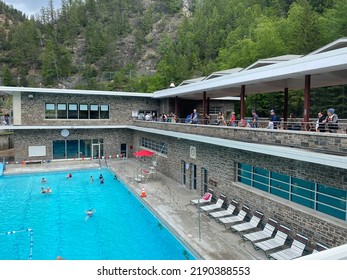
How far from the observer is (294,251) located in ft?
32.0

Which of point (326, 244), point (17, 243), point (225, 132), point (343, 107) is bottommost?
point (17, 243)

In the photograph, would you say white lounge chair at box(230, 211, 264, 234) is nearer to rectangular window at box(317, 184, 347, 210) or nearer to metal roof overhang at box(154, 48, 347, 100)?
rectangular window at box(317, 184, 347, 210)

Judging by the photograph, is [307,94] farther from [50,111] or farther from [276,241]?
[50,111]

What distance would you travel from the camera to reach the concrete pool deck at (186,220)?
1031cm

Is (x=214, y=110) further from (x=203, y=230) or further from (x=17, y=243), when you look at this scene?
(x=17, y=243)

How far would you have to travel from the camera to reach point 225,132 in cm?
1502

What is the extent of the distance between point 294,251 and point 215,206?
5216mm

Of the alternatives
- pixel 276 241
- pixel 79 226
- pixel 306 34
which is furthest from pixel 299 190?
pixel 306 34

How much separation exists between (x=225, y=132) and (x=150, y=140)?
511 inches

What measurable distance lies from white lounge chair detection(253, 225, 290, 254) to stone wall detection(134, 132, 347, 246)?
293 mm

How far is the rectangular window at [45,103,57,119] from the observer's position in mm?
27984

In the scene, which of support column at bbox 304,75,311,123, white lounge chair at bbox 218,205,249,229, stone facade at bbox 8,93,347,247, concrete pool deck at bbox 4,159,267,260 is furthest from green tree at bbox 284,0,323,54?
white lounge chair at bbox 218,205,249,229

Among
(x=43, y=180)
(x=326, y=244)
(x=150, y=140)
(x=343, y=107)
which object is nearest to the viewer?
(x=326, y=244)
